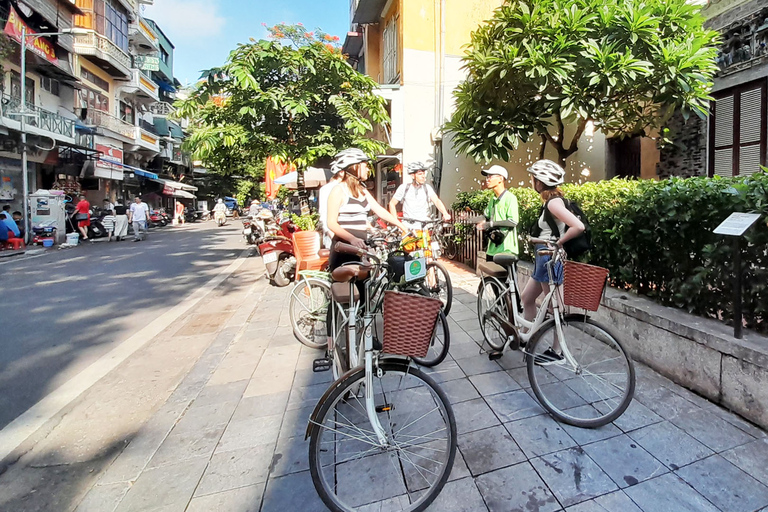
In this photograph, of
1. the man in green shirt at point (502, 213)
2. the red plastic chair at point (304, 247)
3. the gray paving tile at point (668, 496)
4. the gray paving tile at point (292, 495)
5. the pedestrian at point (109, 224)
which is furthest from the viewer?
the pedestrian at point (109, 224)

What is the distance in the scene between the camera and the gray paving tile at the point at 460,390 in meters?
3.16

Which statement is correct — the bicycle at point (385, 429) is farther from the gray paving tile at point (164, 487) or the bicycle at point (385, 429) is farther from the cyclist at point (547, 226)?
the cyclist at point (547, 226)

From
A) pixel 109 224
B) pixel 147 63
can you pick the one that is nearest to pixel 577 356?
pixel 109 224

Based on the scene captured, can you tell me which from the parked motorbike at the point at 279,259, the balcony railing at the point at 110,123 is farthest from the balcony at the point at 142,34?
the parked motorbike at the point at 279,259

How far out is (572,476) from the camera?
2.27 m

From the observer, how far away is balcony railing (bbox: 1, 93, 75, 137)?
16.0 m

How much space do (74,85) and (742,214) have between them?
27.9 m

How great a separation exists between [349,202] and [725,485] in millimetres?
2858

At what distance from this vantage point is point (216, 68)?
8.02m

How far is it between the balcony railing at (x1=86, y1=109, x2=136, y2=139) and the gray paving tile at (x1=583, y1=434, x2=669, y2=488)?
91.4 feet

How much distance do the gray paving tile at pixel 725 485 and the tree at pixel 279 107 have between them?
763 centimetres

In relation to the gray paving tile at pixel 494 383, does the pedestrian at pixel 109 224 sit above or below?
above

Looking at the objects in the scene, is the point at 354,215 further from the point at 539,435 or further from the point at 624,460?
the point at 624,460

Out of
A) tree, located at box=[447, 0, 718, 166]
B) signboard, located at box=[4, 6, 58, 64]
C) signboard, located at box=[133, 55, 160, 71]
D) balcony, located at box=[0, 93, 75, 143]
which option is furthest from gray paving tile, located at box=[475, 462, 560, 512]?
signboard, located at box=[133, 55, 160, 71]
